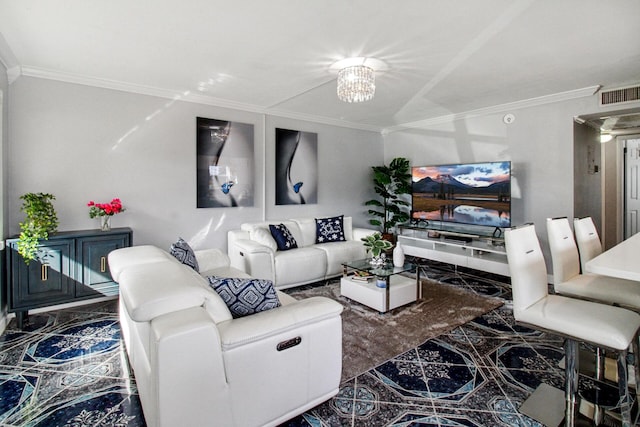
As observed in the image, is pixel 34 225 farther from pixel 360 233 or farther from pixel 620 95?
pixel 620 95

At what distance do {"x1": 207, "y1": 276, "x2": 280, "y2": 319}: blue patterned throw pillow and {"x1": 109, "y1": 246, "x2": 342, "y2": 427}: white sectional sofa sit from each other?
11 centimetres

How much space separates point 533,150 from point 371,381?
3.95 m

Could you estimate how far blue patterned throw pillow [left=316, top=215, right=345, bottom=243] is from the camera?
4871 mm

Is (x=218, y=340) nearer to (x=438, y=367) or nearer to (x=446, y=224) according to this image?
(x=438, y=367)

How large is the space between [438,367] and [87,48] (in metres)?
3.84

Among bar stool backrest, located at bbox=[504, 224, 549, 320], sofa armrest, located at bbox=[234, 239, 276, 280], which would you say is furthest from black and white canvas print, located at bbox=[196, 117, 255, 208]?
bar stool backrest, located at bbox=[504, 224, 549, 320]

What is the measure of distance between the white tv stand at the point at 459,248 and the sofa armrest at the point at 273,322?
319 centimetres

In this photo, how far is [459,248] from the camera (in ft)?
15.9

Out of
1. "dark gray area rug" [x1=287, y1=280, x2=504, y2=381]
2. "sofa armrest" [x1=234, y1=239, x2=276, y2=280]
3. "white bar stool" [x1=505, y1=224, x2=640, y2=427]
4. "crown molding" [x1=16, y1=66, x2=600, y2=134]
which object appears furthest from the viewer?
"sofa armrest" [x1=234, y1=239, x2=276, y2=280]

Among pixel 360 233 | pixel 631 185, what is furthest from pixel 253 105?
pixel 631 185

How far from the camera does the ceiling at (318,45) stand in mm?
2205

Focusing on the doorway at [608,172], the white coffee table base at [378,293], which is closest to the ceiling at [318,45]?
the doorway at [608,172]

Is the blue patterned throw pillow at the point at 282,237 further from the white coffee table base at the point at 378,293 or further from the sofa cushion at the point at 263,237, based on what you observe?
the white coffee table base at the point at 378,293

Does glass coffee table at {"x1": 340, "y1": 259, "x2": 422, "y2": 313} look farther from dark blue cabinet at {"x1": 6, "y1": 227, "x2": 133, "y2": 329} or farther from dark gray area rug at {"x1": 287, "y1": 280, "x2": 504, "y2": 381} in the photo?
dark blue cabinet at {"x1": 6, "y1": 227, "x2": 133, "y2": 329}
